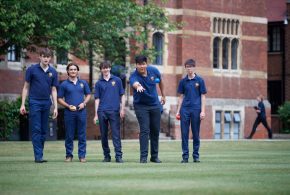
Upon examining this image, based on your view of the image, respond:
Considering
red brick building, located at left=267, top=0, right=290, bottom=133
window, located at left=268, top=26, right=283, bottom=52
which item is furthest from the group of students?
window, located at left=268, top=26, right=283, bottom=52

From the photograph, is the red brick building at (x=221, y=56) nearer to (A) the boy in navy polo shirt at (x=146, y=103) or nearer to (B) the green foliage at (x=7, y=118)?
(B) the green foliage at (x=7, y=118)

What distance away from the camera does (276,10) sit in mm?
60219

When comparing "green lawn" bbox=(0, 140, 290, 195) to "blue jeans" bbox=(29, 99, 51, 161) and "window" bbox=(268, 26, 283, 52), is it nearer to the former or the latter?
"blue jeans" bbox=(29, 99, 51, 161)

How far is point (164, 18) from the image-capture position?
42.9 meters

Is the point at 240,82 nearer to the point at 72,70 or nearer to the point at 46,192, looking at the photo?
the point at 72,70

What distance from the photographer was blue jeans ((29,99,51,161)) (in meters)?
18.6

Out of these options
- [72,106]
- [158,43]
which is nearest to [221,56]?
[158,43]

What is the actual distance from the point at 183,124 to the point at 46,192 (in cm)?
Result: 768

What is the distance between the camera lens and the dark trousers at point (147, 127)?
61.7ft

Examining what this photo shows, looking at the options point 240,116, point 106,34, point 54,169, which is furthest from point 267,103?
point 54,169

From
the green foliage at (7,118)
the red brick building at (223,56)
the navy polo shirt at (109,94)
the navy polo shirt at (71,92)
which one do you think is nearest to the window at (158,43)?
the red brick building at (223,56)

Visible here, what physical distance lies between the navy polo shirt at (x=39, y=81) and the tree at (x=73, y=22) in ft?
49.9

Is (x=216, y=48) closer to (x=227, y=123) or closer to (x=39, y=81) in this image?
(x=227, y=123)

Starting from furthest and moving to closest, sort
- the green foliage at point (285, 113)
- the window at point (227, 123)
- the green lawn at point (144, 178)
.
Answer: the green foliage at point (285, 113) → the window at point (227, 123) → the green lawn at point (144, 178)
